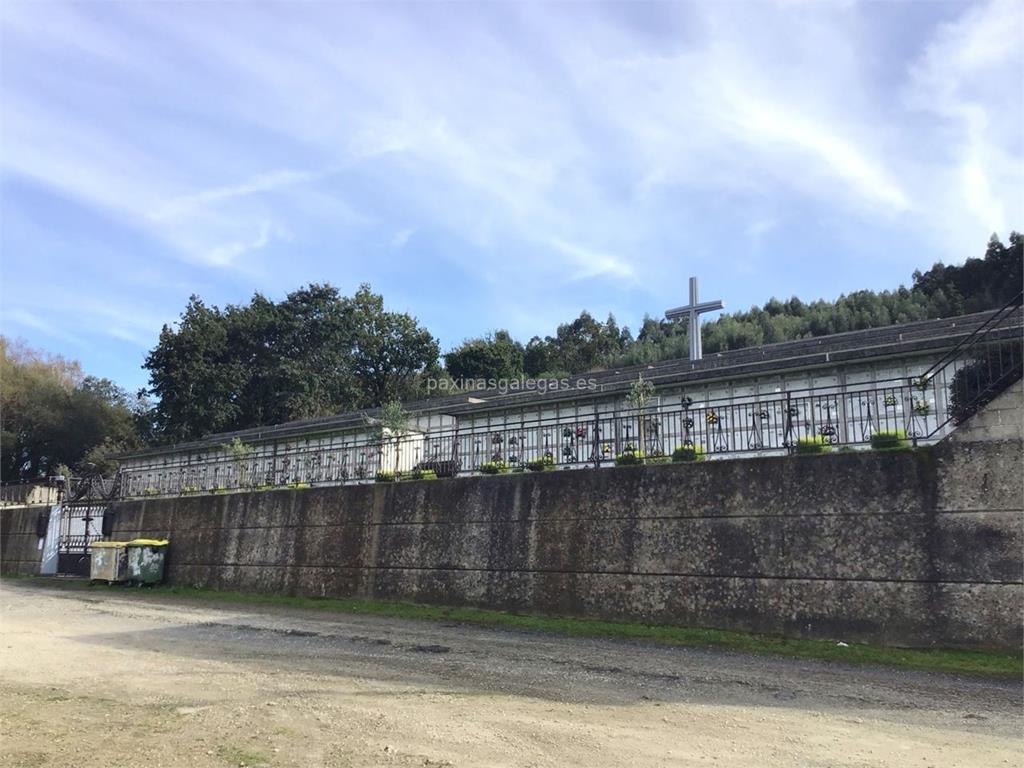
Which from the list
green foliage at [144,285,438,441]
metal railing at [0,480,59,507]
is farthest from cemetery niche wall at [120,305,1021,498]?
green foliage at [144,285,438,441]

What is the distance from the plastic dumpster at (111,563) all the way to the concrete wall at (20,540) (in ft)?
23.6

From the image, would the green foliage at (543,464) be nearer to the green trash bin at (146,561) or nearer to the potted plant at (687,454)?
the potted plant at (687,454)

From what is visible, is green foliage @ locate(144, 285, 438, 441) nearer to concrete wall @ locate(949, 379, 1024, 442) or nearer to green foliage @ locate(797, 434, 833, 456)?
green foliage @ locate(797, 434, 833, 456)

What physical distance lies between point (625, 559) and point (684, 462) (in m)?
1.78

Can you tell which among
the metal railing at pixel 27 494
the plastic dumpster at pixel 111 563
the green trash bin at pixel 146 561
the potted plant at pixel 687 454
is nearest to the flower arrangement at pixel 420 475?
the potted plant at pixel 687 454

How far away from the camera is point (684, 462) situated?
1143cm

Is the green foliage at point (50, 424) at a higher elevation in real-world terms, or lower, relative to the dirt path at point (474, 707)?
higher

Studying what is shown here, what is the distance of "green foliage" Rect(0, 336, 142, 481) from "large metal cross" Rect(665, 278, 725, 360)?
3592 centimetres

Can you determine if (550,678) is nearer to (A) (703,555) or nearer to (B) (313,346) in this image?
(A) (703,555)

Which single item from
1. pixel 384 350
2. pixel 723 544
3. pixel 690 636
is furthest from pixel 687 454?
pixel 384 350

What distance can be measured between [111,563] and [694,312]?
19.1 meters

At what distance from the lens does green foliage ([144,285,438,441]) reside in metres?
40.9

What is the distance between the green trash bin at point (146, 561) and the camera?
65.0ft

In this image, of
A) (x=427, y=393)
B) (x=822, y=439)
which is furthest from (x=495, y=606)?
(x=427, y=393)
